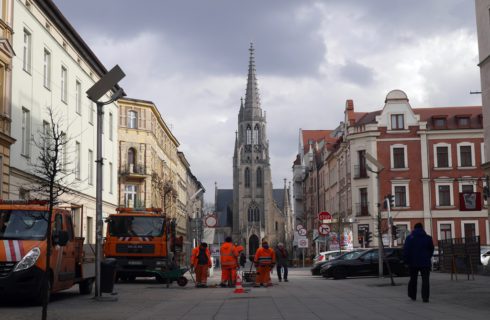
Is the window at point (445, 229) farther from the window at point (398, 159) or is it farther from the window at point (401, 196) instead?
the window at point (398, 159)

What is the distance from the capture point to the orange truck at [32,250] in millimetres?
14797

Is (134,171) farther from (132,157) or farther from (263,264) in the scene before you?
(263,264)

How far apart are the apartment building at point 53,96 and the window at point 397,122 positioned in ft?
85.2

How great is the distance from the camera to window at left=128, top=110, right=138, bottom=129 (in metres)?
61.6

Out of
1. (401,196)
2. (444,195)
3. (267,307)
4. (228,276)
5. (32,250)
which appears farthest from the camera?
(401,196)

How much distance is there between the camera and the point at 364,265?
1319 inches

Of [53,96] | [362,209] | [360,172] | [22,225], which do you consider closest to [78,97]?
[53,96]

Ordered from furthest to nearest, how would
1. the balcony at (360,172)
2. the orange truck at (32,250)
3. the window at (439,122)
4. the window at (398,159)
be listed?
the balcony at (360,172) < the window at (398,159) < the window at (439,122) < the orange truck at (32,250)

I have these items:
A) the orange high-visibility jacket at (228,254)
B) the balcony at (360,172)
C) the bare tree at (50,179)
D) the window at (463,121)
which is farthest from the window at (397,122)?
the orange high-visibility jacket at (228,254)

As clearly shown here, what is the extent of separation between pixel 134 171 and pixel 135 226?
33.2 m

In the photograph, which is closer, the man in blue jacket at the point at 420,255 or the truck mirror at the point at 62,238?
the truck mirror at the point at 62,238

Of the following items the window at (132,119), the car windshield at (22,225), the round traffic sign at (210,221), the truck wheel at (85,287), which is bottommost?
the truck wheel at (85,287)

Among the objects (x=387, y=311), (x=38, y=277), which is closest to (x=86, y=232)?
(x=38, y=277)

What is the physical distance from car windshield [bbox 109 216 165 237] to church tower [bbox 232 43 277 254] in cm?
11293
